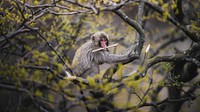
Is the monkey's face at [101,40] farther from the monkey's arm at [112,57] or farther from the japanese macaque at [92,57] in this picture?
the monkey's arm at [112,57]

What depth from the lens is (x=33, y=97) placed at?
13.9ft

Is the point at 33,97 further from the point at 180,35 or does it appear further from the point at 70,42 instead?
the point at 180,35

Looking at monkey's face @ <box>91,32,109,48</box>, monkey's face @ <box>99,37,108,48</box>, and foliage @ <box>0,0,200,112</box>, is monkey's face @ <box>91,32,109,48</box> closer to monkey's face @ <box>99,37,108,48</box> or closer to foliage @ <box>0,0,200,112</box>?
monkey's face @ <box>99,37,108,48</box>

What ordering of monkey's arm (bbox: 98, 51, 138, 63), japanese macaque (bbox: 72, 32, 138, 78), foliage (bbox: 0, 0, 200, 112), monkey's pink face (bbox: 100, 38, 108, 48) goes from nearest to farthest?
foliage (bbox: 0, 0, 200, 112), monkey's arm (bbox: 98, 51, 138, 63), japanese macaque (bbox: 72, 32, 138, 78), monkey's pink face (bbox: 100, 38, 108, 48)

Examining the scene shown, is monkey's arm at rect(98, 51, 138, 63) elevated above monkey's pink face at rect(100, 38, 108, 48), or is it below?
below

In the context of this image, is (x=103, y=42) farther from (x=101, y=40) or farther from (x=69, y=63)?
(x=69, y=63)

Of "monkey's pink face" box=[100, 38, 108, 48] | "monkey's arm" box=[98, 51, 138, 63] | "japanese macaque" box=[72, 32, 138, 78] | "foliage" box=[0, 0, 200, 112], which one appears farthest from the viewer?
"monkey's pink face" box=[100, 38, 108, 48]

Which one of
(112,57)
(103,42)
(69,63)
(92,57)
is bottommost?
(112,57)

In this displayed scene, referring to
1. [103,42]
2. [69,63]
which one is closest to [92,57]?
[103,42]

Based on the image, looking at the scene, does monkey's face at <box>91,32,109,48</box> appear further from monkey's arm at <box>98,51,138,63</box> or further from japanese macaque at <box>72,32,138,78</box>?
monkey's arm at <box>98,51,138,63</box>

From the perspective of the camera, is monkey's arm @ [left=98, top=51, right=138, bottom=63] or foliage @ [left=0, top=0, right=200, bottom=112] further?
monkey's arm @ [left=98, top=51, right=138, bottom=63]

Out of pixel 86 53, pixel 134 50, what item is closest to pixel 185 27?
pixel 134 50

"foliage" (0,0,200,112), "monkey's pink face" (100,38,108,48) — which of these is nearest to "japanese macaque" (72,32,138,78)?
"monkey's pink face" (100,38,108,48)

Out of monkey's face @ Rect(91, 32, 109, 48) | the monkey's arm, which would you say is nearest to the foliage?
the monkey's arm
